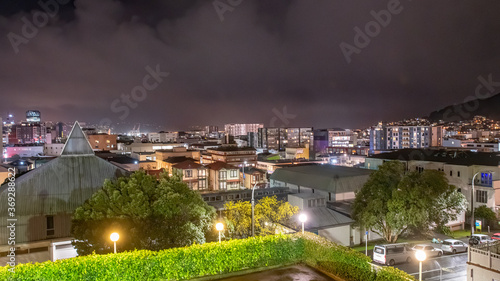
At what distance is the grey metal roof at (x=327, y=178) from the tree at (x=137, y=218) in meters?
22.3

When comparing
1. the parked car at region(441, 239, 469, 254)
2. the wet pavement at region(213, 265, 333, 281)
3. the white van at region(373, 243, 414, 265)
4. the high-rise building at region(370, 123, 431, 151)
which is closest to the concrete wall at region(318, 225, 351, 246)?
the white van at region(373, 243, 414, 265)

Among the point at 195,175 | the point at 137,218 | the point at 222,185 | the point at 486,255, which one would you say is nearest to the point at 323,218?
the point at 486,255

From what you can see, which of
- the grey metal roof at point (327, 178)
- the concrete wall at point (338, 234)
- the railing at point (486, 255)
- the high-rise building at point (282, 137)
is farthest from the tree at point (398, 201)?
the high-rise building at point (282, 137)

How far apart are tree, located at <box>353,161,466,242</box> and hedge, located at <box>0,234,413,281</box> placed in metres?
13.1

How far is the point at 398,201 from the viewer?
27.7 meters

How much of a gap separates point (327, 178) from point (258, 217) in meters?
14.6

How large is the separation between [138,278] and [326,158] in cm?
8284

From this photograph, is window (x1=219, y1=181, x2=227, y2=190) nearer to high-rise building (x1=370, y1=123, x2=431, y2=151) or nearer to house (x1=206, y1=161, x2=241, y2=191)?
house (x1=206, y1=161, x2=241, y2=191)

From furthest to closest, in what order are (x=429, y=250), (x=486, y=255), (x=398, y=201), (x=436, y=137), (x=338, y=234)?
(x=436, y=137)
(x=338, y=234)
(x=398, y=201)
(x=429, y=250)
(x=486, y=255)

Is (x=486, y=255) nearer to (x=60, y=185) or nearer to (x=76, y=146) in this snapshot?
(x=60, y=185)

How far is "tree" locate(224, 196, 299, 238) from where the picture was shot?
2747 centimetres

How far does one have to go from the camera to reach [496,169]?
39.1 m

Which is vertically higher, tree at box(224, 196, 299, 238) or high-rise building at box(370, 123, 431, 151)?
high-rise building at box(370, 123, 431, 151)

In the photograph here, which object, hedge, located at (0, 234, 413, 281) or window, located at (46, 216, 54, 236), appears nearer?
hedge, located at (0, 234, 413, 281)
